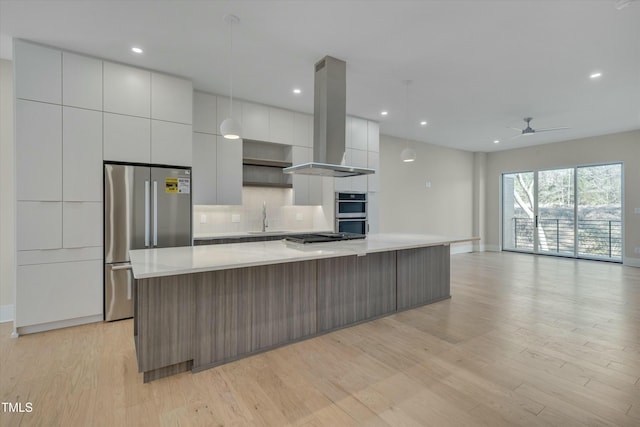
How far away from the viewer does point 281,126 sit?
5.04 meters

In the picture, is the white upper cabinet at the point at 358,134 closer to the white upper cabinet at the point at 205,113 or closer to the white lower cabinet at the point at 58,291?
the white upper cabinet at the point at 205,113

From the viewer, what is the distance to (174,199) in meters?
3.77

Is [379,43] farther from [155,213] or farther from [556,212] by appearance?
[556,212]

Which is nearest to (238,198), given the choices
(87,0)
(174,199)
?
(174,199)

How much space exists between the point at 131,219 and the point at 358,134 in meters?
3.96

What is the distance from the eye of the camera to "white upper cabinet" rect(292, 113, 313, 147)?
5.18 meters

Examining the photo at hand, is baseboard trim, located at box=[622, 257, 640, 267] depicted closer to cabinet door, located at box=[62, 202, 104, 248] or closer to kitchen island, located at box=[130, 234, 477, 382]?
kitchen island, located at box=[130, 234, 477, 382]

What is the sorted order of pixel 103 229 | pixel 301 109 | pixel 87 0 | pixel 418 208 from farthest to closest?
pixel 418 208 → pixel 301 109 → pixel 103 229 → pixel 87 0

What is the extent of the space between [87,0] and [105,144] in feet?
4.68

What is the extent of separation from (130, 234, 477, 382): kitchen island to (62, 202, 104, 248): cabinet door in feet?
3.73

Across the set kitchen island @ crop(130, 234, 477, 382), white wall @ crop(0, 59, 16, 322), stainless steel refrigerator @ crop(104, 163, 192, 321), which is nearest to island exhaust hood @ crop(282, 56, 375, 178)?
kitchen island @ crop(130, 234, 477, 382)

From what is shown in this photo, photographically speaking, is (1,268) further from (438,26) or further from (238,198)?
(438,26)

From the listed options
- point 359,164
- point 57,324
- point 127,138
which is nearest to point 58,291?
point 57,324

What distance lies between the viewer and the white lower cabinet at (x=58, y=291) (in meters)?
3.04
